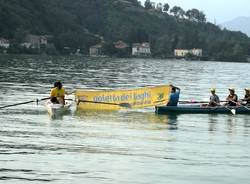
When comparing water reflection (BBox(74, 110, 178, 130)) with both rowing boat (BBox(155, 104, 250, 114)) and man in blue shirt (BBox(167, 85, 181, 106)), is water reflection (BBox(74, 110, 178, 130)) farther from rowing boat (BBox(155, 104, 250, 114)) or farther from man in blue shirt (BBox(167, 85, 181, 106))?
rowing boat (BBox(155, 104, 250, 114))

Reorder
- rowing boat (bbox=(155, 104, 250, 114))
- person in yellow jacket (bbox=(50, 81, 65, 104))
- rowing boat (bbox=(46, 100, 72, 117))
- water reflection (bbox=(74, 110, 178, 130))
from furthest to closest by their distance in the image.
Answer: rowing boat (bbox=(155, 104, 250, 114)) → person in yellow jacket (bbox=(50, 81, 65, 104)) → rowing boat (bbox=(46, 100, 72, 117)) → water reflection (bbox=(74, 110, 178, 130))

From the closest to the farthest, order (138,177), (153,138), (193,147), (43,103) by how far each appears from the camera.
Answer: (138,177) < (193,147) < (153,138) < (43,103)

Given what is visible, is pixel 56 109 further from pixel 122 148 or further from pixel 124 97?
pixel 122 148

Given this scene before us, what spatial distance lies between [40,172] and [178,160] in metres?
4.71

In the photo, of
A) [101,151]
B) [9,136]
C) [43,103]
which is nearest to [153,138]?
[101,151]

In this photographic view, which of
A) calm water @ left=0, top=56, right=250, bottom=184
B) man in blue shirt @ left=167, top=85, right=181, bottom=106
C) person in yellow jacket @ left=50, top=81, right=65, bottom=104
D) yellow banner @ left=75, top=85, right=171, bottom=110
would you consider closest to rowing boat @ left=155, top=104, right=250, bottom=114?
man in blue shirt @ left=167, top=85, right=181, bottom=106

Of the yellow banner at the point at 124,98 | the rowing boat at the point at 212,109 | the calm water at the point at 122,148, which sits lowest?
the calm water at the point at 122,148

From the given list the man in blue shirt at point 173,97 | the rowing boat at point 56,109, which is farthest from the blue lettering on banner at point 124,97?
the rowing boat at point 56,109

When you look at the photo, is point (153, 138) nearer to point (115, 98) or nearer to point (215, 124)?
point (215, 124)

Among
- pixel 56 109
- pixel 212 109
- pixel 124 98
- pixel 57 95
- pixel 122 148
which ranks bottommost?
pixel 122 148

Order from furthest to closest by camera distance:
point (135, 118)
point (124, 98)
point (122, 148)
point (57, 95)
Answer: point (124, 98), point (57, 95), point (135, 118), point (122, 148)

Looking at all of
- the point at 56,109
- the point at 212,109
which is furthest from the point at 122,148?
the point at 212,109

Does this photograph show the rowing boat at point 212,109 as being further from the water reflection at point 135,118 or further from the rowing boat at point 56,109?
the rowing boat at point 56,109

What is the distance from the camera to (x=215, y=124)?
101ft
